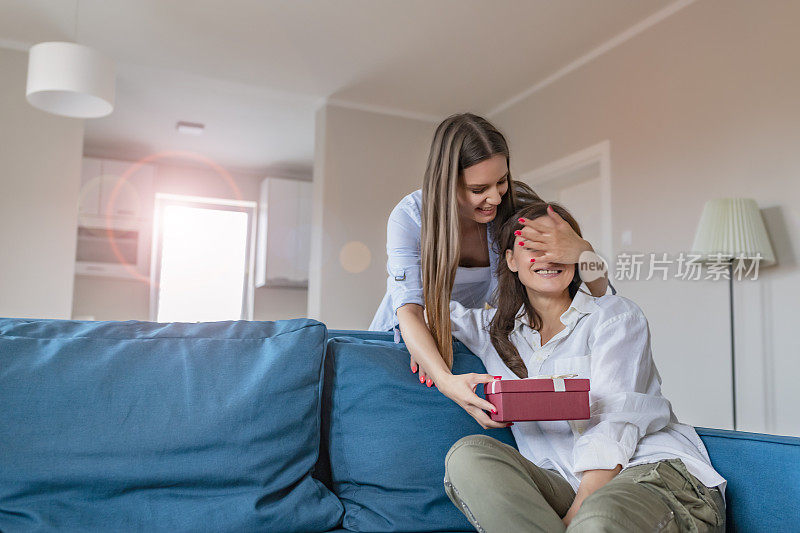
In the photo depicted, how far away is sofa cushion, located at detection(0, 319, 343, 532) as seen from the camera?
1239 millimetres

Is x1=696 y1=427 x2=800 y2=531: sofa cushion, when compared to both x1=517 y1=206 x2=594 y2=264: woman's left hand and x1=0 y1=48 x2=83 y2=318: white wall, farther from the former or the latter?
x1=0 y1=48 x2=83 y2=318: white wall

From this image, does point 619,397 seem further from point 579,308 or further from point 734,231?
point 734,231

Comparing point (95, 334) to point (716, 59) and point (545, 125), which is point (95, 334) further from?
point (545, 125)

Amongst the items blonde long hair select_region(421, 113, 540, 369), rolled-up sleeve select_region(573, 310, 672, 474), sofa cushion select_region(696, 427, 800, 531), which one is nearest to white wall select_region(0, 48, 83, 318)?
blonde long hair select_region(421, 113, 540, 369)

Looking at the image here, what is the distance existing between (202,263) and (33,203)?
2.77 metres

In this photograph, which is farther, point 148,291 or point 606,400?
point 148,291

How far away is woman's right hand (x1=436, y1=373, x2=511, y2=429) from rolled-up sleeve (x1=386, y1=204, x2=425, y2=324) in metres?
0.31

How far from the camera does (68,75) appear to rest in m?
3.55

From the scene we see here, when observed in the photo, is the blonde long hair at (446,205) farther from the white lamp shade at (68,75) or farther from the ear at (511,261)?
the white lamp shade at (68,75)

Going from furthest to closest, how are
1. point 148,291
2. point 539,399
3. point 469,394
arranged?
1. point 148,291
2. point 469,394
3. point 539,399

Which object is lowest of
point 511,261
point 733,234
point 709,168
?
point 511,261

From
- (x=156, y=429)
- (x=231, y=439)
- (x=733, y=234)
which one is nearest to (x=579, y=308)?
(x=231, y=439)

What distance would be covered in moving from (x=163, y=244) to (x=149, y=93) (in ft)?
7.28

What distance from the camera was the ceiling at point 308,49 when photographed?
4156 millimetres
